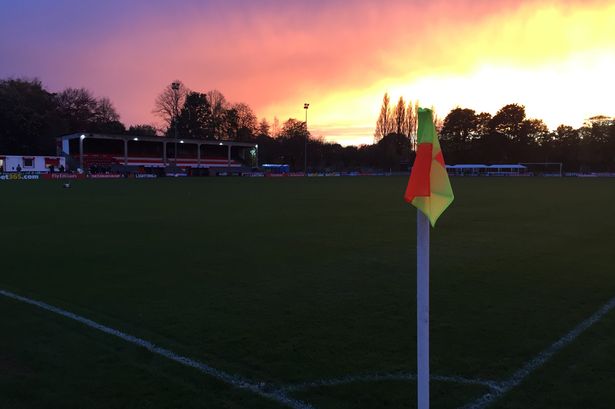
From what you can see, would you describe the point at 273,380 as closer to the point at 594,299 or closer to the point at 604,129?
the point at 594,299

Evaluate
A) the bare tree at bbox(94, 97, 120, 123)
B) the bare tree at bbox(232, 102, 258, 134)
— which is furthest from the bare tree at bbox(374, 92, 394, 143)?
the bare tree at bbox(94, 97, 120, 123)

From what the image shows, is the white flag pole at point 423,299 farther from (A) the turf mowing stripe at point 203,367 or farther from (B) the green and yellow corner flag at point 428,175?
(A) the turf mowing stripe at point 203,367

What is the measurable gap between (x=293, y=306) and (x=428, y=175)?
3.83m

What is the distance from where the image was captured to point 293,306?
6.08 metres

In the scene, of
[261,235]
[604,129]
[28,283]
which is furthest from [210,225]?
[604,129]

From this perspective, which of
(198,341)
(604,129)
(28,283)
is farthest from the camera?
(604,129)

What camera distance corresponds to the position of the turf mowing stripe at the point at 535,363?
11.8ft

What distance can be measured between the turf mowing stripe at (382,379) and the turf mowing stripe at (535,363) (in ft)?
0.35

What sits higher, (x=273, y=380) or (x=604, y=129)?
(x=604, y=129)

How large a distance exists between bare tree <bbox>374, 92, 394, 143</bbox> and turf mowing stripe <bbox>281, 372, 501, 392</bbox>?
360 feet

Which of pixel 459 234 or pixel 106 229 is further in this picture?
pixel 106 229

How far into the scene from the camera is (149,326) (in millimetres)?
5301

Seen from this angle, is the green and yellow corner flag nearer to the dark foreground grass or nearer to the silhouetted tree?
the dark foreground grass

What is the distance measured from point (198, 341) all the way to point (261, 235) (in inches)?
292
